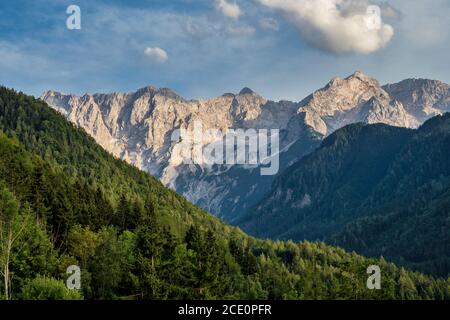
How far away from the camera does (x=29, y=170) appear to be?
162 metres

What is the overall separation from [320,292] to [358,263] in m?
12.8

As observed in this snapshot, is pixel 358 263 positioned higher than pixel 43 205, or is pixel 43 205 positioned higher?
pixel 43 205

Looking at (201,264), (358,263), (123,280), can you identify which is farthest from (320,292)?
(123,280)

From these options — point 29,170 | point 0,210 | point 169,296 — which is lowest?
point 169,296

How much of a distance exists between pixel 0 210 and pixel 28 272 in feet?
45.3

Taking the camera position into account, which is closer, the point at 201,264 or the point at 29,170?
the point at 201,264

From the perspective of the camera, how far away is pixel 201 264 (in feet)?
384

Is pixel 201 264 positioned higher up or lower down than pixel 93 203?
lower down
